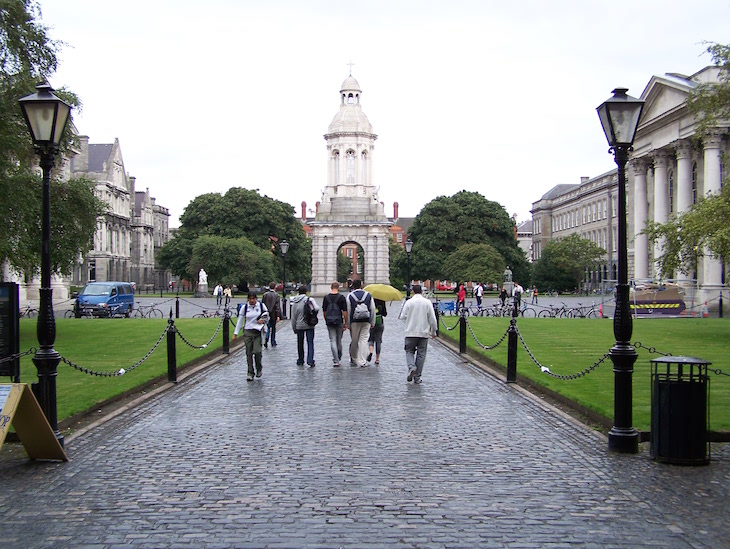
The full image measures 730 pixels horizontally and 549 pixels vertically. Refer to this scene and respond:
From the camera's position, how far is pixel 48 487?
767 cm

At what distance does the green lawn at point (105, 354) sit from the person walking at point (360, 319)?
381cm

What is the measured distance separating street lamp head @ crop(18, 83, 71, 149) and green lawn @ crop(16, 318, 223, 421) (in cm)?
369

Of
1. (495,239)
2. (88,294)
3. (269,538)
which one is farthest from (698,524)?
(495,239)

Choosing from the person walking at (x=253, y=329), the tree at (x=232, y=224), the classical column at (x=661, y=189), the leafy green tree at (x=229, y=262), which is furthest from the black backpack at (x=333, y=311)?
the tree at (x=232, y=224)

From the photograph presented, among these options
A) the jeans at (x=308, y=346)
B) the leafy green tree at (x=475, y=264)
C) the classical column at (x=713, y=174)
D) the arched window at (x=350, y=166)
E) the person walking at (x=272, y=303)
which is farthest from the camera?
the arched window at (x=350, y=166)

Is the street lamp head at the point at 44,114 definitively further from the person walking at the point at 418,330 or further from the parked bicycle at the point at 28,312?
the parked bicycle at the point at 28,312

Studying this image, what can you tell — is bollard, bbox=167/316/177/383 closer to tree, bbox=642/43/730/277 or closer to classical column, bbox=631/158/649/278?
tree, bbox=642/43/730/277

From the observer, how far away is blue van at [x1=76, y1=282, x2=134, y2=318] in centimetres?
4028

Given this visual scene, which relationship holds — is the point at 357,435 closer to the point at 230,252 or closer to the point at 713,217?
the point at 713,217

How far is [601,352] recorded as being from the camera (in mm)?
19953

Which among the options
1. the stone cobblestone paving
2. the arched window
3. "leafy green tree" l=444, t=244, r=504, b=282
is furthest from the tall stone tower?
the stone cobblestone paving

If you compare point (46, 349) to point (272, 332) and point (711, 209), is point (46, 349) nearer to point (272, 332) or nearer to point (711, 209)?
point (272, 332)

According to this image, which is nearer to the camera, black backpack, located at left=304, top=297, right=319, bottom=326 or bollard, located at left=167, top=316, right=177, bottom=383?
bollard, located at left=167, top=316, right=177, bottom=383

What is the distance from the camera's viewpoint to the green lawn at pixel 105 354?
1321 cm
